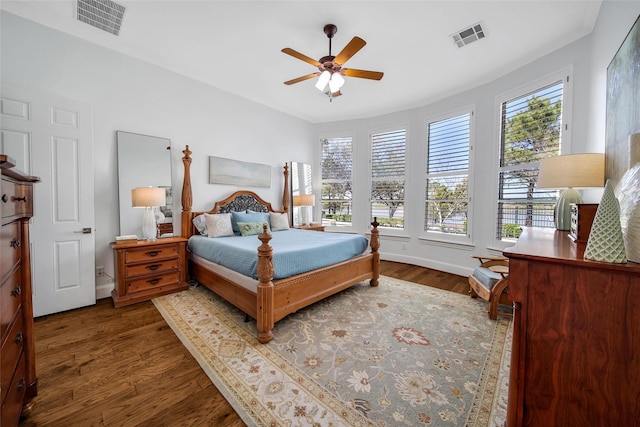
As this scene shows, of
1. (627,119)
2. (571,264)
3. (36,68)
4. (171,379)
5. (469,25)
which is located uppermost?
(469,25)

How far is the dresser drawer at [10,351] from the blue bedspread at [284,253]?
1311 mm

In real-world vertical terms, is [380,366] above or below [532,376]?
below

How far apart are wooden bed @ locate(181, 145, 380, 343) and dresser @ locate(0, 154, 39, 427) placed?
4.13 feet

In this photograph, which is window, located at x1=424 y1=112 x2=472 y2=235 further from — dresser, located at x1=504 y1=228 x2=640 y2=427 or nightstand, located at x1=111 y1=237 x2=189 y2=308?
nightstand, located at x1=111 y1=237 x2=189 y2=308

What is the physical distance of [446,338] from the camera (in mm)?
2070

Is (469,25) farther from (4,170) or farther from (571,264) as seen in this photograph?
(4,170)

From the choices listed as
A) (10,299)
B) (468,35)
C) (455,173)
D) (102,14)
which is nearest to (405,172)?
(455,173)

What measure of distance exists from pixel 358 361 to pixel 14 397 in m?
1.78

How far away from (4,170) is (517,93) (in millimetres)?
4686

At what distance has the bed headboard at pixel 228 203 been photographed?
3431 mm

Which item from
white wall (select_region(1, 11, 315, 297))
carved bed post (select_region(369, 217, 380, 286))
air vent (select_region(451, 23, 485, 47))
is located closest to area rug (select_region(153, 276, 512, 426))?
carved bed post (select_region(369, 217, 380, 286))

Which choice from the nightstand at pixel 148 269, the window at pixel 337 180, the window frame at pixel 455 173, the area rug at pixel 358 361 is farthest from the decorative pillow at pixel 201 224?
the window frame at pixel 455 173

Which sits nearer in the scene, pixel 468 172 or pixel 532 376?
pixel 532 376

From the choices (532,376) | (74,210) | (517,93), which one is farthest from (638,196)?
(74,210)
